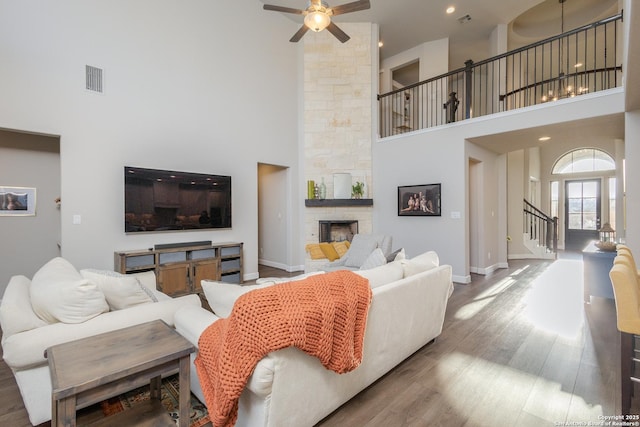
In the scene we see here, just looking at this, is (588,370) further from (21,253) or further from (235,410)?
(21,253)

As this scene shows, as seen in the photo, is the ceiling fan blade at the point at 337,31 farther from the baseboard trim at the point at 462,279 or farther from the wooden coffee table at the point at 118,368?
the baseboard trim at the point at 462,279

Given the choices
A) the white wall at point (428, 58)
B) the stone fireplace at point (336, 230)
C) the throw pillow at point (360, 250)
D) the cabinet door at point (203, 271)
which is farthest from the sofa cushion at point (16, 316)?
the white wall at point (428, 58)

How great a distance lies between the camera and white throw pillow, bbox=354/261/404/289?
6.72 ft

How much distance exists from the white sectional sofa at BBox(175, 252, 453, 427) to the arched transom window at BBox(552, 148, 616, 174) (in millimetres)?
9101

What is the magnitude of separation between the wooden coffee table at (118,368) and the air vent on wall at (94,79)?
3.67 m

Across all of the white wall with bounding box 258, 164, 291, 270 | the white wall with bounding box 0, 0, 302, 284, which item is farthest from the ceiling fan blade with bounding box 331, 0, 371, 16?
the white wall with bounding box 258, 164, 291, 270

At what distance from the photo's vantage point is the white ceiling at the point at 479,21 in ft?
17.2

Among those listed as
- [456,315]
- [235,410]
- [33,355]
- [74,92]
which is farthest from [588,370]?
[74,92]

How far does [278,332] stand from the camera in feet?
4.26

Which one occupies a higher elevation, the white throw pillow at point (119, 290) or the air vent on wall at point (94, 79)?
the air vent on wall at point (94, 79)

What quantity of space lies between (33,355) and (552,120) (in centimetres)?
580

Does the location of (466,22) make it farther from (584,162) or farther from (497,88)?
(584,162)

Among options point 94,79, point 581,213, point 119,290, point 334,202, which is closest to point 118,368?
point 119,290

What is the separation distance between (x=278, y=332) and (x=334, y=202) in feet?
15.5
